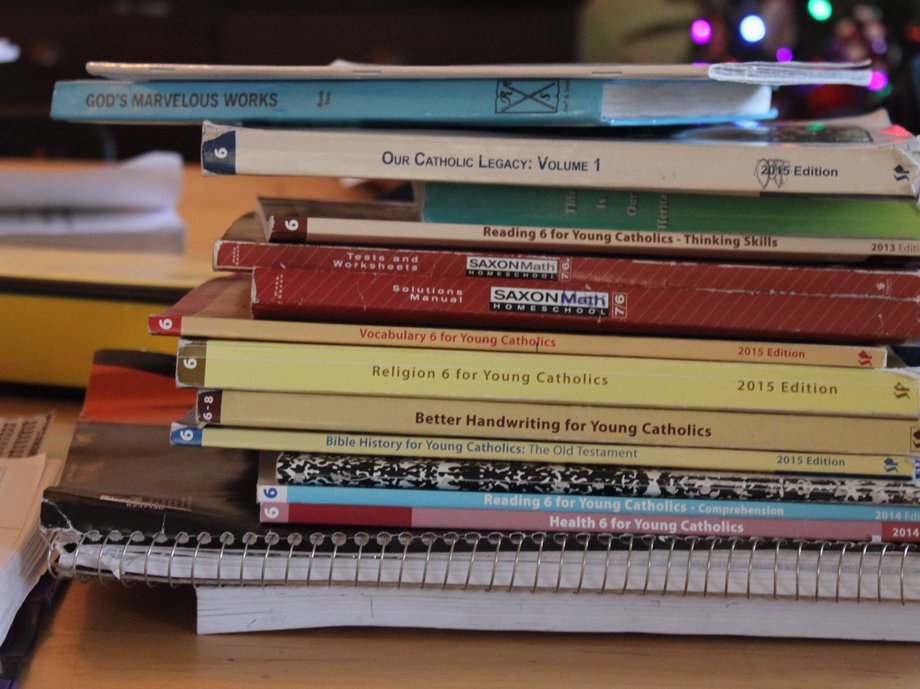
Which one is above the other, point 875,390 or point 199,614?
point 875,390

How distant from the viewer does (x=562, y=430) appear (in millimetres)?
519

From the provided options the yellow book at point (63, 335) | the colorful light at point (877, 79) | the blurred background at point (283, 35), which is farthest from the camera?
the blurred background at point (283, 35)

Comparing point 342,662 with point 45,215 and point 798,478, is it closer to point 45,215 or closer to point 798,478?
point 798,478

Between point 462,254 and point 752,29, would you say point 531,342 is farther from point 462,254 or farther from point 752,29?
point 752,29

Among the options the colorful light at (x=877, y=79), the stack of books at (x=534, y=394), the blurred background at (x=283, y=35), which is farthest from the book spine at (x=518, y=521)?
the blurred background at (x=283, y=35)

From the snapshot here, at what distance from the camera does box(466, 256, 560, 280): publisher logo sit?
515mm

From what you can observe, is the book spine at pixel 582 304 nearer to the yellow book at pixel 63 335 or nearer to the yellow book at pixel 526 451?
the yellow book at pixel 526 451

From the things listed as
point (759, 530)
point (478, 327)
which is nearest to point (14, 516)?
point (478, 327)

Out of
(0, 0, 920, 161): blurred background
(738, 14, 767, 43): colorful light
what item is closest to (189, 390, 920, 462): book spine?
(738, 14, 767, 43): colorful light

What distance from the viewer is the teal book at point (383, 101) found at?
1.66ft

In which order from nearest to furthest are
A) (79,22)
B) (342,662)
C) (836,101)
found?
(342,662) → (836,101) → (79,22)

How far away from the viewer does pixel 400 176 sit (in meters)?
0.50

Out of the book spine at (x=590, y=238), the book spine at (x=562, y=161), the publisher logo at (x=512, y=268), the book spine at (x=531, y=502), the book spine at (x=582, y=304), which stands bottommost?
the book spine at (x=531, y=502)

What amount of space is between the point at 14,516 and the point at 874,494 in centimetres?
41
